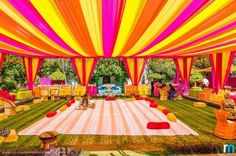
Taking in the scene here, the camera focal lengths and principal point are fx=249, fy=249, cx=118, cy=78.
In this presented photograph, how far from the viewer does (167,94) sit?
1736 cm

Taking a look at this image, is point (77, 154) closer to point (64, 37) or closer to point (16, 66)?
point (64, 37)

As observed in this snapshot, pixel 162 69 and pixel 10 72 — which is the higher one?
pixel 162 69

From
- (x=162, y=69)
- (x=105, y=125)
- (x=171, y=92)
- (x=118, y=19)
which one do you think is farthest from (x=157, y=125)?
(x=162, y=69)

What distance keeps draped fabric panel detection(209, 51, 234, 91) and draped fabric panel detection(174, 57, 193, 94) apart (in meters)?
4.43

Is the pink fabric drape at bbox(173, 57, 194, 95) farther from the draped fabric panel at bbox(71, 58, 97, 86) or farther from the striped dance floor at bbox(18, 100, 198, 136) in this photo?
the striped dance floor at bbox(18, 100, 198, 136)

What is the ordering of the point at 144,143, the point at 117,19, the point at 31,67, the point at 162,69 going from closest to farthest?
the point at 144,143
the point at 117,19
the point at 31,67
the point at 162,69

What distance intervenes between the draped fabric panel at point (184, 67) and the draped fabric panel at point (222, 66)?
14.5ft

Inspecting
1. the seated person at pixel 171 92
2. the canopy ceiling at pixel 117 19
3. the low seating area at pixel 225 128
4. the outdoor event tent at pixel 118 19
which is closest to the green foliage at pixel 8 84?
the outdoor event tent at pixel 118 19

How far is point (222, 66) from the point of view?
1456 cm

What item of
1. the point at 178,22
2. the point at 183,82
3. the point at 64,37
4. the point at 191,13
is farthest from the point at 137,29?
the point at 183,82

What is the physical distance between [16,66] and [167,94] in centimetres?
1280

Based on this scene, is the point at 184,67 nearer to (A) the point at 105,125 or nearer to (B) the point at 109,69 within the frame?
(B) the point at 109,69

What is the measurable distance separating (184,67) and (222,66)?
5420mm

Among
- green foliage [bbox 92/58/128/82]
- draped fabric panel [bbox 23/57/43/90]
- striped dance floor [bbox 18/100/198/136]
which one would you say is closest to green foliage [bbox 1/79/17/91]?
draped fabric panel [bbox 23/57/43/90]
